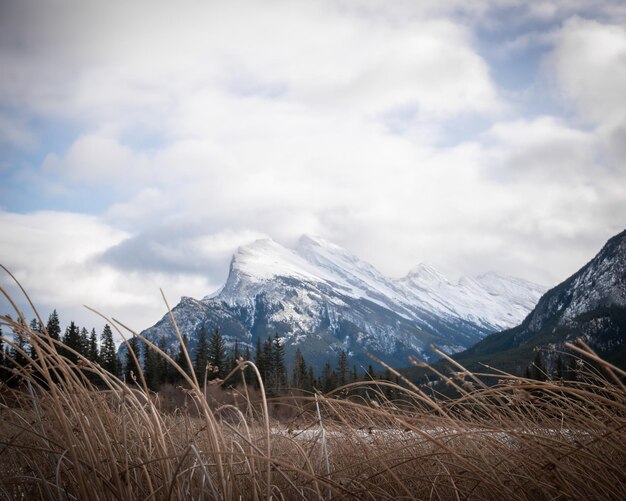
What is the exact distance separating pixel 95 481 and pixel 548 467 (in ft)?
6.55

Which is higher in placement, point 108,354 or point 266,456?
point 266,456

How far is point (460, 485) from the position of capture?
2.79 meters

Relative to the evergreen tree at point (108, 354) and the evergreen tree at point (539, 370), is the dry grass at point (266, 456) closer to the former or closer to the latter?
the evergreen tree at point (539, 370)

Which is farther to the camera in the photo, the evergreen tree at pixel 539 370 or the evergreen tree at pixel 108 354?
the evergreen tree at pixel 108 354

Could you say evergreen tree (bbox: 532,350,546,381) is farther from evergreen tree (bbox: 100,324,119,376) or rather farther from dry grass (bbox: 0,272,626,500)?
evergreen tree (bbox: 100,324,119,376)

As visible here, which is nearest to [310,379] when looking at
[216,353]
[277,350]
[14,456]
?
[216,353]

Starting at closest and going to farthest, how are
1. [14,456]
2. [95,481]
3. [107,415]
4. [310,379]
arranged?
[95,481] < [107,415] < [14,456] < [310,379]

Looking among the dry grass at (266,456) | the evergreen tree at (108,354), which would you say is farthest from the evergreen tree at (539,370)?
the evergreen tree at (108,354)

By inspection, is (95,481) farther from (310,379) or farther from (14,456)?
(310,379)

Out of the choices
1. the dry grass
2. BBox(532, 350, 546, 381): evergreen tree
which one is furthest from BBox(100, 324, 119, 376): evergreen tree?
the dry grass

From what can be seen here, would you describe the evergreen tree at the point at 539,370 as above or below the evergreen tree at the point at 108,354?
above

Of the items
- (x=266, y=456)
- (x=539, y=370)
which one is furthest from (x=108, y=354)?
(x=266, y=456)

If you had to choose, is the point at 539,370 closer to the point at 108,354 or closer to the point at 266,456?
the point at 266,456

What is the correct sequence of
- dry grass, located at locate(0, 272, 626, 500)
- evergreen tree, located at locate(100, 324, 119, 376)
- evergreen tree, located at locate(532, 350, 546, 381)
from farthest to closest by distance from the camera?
evergreen tree, located at locate(100, 324, 119, 376) < evergreen tree, located at locate(532, 350, 546, 381) < dry grass, located at locate(0, 272, 626, 500)
